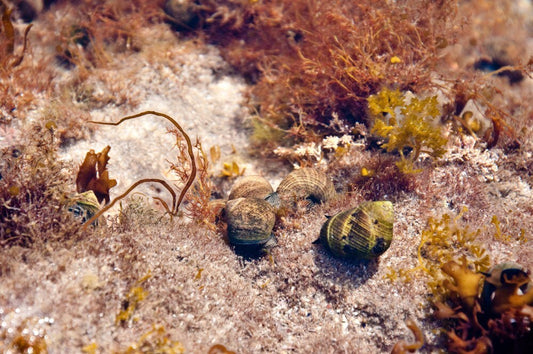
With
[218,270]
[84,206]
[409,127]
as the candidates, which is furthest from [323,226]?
[84,206]

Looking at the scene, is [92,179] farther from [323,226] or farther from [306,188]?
[323,226]

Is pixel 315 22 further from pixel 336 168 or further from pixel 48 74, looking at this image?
pixel 48 74

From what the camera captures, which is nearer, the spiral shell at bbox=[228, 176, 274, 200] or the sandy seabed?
the sandy seabed

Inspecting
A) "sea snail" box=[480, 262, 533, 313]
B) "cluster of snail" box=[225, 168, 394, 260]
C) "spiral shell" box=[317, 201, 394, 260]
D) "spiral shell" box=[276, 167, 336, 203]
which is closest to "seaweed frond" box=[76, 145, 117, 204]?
"cluster of snail" box=[225, 168, 394, 260]

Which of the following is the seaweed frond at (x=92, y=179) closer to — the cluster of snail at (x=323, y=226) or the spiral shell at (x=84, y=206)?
the spiral shell at (x=84, y=206)

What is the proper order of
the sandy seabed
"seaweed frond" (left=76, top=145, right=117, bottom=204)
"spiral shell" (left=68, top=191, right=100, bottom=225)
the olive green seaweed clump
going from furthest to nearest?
the olive green seaweed clump → "seaweed frond" (left=76, top=145, right=117, bottom=204) → "spiral shell" (left=68, top=191, right=100, bottom=225) → the sandy seabed

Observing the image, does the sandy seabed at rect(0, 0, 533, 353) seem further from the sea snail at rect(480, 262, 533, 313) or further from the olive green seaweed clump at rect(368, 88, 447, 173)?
the sea snail at rect(480, 262, 533, 313)
